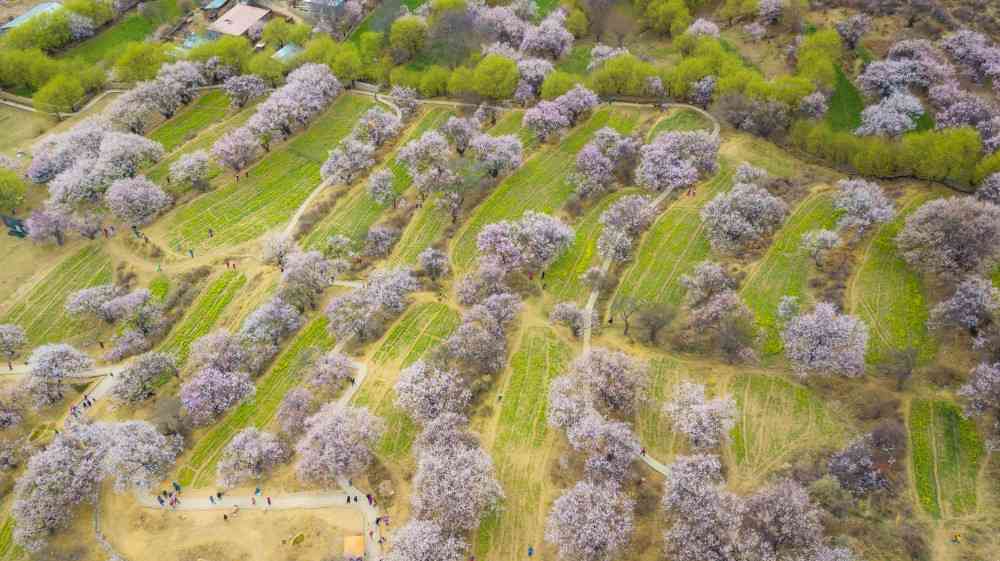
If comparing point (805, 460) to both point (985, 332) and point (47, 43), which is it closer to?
point (985, 332)

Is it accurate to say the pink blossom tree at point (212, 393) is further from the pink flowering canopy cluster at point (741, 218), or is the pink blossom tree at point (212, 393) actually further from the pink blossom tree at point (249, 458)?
the pink flowering canopy cluster at point (741, 218)

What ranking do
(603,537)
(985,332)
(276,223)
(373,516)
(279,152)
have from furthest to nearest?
(279,152) → (276,223) → (985,332) → (373,516) → (603,537)

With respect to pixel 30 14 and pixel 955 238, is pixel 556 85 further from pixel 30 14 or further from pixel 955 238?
pixel 30 14

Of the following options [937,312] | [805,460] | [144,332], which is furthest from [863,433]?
[144,332]

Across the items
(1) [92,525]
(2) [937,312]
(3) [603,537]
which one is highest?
(2) [937,312]

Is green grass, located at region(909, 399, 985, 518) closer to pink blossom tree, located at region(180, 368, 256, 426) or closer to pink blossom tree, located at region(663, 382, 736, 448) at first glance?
pink blossom tree, located at region(663, 382, 736, 448)

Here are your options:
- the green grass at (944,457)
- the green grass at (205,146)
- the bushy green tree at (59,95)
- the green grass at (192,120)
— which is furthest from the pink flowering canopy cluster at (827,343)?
the bushy green tree at (59,95)
